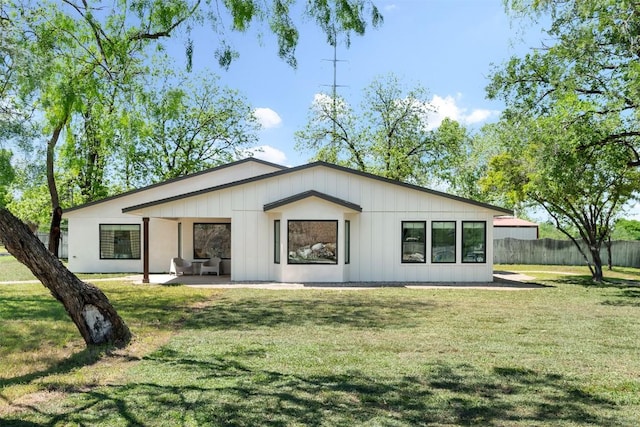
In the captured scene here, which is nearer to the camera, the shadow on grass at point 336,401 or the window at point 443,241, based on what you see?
the shadow on grass at point 336,401

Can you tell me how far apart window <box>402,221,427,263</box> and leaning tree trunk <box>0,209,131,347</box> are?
1180cm

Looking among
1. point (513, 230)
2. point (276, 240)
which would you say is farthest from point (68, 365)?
point (513, 230)

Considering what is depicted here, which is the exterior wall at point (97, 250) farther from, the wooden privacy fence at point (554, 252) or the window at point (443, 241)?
the wooden privacy fence at point (554, 252)

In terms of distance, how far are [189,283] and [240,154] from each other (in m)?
19.9

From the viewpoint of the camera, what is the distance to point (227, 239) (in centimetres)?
2145

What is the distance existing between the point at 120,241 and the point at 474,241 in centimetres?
1363

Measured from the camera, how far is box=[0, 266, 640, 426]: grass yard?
15.5ft

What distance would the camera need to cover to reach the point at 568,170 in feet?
45.4

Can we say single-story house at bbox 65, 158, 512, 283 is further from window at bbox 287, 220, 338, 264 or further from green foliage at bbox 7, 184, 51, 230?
green foliage at bbox 7, 184, 51, 230

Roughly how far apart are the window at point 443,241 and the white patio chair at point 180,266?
913 centimetres

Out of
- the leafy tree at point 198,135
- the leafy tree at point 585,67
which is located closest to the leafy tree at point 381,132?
the leafy tree at point 198,135

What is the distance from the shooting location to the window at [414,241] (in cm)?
1792

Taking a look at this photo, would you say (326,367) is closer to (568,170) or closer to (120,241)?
(568,170)

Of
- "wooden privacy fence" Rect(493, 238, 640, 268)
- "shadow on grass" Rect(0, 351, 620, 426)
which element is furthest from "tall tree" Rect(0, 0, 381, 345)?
"wooden privacy fence" Rect(493, 238, 640, 268)
